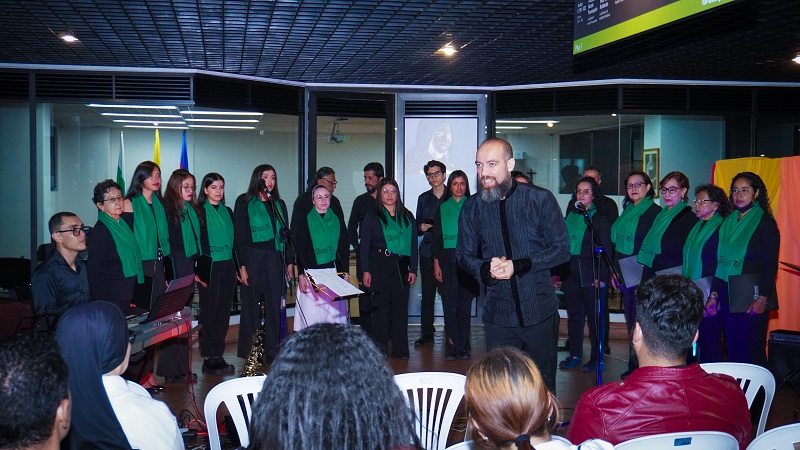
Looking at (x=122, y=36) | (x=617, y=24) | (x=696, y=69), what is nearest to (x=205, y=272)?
(x=122, y=36)

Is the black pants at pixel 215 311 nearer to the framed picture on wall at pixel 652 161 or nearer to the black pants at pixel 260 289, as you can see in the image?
the black pants at pixel 260 289

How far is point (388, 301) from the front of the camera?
7152 mm

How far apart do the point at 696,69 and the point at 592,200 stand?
7.31ft

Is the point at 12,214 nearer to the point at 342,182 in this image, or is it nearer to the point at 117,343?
the point at 342,182

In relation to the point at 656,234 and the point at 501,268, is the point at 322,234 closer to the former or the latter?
the point at 656,234

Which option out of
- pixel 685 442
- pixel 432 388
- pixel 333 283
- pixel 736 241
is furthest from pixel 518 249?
pixel 736 241

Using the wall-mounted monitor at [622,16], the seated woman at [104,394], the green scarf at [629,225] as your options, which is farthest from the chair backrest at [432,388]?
the green scarf at [629,225]

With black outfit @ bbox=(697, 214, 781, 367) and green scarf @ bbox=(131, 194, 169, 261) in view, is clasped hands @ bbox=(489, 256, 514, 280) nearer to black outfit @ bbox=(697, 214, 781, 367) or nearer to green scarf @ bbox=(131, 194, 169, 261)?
black outfit @ bbox=(697, 214, 781, 367)

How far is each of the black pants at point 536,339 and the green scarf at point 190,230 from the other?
332cm

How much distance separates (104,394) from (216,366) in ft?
14.3

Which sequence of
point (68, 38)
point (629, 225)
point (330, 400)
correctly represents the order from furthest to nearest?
point (629, 225) < point (68, 38) < point (330, 400)

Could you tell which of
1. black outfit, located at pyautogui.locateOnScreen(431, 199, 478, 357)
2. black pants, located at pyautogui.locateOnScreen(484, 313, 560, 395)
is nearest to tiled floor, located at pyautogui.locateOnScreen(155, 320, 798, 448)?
black outfit, located at pyautogui.locateOnScreen(431, 199, 478, 357)

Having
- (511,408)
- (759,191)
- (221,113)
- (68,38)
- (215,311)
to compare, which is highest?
(68,38)

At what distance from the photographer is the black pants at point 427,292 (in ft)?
25.8
